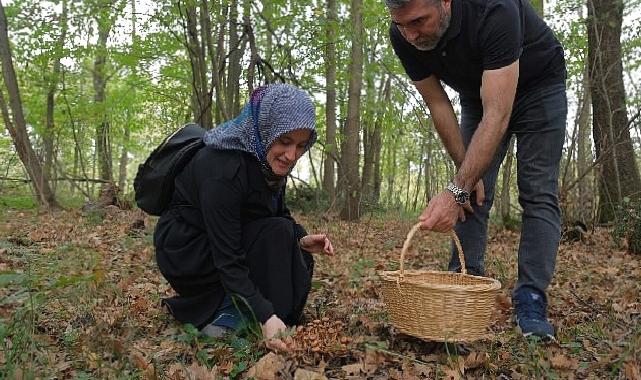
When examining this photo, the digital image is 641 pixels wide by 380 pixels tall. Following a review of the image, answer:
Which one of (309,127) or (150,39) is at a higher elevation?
(150,39)

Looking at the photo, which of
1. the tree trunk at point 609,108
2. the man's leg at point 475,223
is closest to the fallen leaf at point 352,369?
the man's leg at point 475,223

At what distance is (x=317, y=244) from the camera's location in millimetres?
2889

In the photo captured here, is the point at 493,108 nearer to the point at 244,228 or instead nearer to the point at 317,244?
the point at 317,244

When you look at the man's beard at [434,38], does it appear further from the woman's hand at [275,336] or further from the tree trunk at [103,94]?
the tree trunk at [103,94]

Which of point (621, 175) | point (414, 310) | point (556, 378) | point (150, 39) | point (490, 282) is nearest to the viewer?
point (556, 378)

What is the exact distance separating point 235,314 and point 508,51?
177 cm

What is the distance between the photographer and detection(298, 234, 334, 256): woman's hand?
111 inches

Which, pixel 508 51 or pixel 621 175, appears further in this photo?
pixel 621 175

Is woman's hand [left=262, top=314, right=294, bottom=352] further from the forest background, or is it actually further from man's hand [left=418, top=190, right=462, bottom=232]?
the forest background

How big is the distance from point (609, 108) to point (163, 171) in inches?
243

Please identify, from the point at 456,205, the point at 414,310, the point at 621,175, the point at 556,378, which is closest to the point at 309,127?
the point at 456,205

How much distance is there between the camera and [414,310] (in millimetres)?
2299

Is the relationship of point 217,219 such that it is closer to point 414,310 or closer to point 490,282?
point 414,310

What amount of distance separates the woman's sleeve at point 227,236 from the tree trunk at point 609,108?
5887mm
